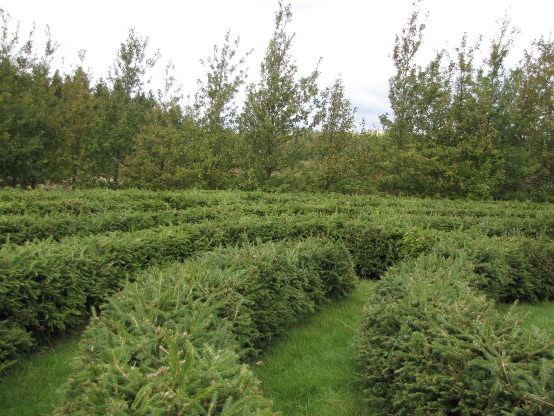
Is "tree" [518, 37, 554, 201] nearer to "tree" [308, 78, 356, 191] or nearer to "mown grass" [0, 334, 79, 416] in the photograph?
"tree" [308, 78, 356, 191]

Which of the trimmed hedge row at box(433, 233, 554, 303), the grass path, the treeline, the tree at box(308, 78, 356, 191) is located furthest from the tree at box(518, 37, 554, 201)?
the grass path

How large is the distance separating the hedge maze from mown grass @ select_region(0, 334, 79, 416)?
6.5 inches

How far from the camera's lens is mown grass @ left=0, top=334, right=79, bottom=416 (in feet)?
11.8

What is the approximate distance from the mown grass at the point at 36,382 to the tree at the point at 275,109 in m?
13.9

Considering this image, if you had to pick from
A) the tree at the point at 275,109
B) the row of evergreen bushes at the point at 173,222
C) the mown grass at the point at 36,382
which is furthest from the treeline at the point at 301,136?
the mown grass at the point at 36,382

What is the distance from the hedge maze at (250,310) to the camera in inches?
95.7

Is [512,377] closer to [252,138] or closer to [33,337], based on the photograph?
[33,337]

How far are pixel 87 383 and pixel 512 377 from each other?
266 cm

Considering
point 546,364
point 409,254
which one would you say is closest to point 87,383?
point 546,364

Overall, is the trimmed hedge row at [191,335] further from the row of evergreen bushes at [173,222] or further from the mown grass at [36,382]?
the row of evergreen bushes at [173,222]

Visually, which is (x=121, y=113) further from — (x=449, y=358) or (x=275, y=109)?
(x=449, y=358)

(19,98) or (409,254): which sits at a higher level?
(19,98)

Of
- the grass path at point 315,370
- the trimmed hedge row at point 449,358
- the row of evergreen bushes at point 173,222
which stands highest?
the row of evergreen bushes at point 173,222

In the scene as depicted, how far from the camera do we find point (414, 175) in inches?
717
